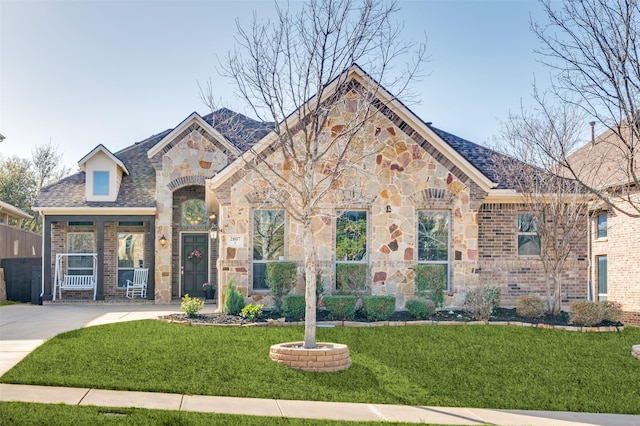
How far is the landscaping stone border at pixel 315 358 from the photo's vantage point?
10.7 meters

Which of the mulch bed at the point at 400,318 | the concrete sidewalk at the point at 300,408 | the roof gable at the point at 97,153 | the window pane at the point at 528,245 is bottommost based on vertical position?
the concrete sidewalk at the point at 300,408

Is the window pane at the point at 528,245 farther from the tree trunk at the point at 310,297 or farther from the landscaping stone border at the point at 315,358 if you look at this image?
the landscaping stone border at the point at 315,358

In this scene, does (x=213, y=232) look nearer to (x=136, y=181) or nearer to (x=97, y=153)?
(x=136, y=181)

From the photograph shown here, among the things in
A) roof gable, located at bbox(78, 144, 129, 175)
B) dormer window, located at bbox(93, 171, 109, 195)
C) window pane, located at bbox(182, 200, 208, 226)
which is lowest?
window pane, located at bbox(182, 200, 208, 226)

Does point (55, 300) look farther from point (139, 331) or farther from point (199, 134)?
point (139, 331)

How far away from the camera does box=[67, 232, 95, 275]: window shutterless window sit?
2377 centimetres

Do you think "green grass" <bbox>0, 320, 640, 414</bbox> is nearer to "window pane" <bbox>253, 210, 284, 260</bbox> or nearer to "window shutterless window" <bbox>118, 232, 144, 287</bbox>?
"window pane" <bbox>253, 210, 284, 260</bbox>

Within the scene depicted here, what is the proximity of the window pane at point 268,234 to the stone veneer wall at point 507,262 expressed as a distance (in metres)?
5.44

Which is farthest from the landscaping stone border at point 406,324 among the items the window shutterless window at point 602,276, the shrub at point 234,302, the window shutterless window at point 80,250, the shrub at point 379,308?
the window shutterless window at point 80,250

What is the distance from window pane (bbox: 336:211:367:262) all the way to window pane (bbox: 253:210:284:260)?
1.43 meters

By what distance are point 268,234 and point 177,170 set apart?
6917 mm

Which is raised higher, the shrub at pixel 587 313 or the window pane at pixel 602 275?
the window pane at pixel 602 275

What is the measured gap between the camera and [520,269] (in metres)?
18.0

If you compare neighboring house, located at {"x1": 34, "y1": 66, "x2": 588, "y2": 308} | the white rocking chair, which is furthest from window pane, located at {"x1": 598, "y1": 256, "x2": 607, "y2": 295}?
the white rocking chair
